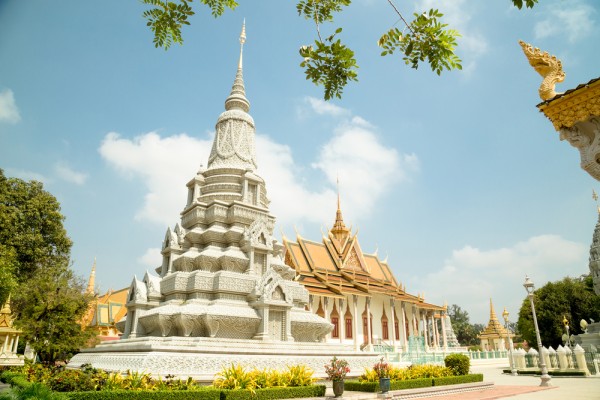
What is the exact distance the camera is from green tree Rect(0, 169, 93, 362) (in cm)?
1950

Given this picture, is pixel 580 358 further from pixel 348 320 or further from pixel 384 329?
pixel 384 329

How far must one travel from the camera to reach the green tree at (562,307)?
114 feet

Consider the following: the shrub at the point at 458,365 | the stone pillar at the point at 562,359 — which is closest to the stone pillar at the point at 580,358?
the stone pillar at the point at 562,359

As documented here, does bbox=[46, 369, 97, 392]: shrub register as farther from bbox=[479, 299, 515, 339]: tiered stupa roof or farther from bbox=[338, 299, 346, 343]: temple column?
bbox=[479, 299, 515, 339]: tiered stupa roof

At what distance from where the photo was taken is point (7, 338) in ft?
81.1

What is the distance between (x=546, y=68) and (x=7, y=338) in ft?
101

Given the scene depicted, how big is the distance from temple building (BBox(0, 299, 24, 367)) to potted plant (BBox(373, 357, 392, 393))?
894 inches

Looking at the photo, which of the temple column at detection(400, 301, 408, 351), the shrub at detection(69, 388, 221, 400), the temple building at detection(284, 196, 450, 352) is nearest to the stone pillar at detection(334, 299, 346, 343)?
the temple building at detection(284, 196, 450, 352)

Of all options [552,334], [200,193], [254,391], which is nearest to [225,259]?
[200,193]

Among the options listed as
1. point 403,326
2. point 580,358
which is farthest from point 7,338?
point 580,358

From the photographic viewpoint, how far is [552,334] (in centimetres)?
3531

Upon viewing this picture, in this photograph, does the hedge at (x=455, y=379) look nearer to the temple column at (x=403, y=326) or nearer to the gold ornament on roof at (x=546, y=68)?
the gold ornament on roof at (x=546, y=68)

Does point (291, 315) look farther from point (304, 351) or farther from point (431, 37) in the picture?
point (431, 37)

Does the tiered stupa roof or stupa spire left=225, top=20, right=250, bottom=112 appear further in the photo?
the tiered stupa roof
